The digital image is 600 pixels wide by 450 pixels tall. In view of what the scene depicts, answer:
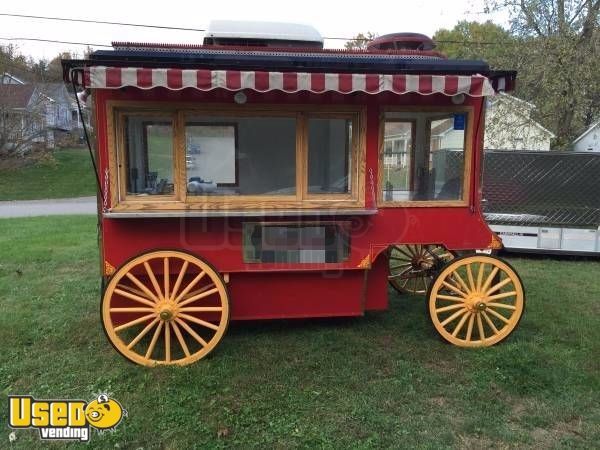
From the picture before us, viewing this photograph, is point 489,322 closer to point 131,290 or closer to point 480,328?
point 480,328

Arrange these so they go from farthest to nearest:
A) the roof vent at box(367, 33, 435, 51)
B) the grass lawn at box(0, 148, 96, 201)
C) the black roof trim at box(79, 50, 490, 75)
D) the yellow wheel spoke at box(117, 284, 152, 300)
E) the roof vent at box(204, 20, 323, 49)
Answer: the grass lawn at box(0, 148, 96, 201) → the roof vent at box(367, 33, 435, 51) → the roof vent at box(204, 20, 323, 49) → the yellow wheel spoke at box(117, 284, 152, 300) → the black roof trim at box(79, 50, 490, 75)

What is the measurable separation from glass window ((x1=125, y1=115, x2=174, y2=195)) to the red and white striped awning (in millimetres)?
535

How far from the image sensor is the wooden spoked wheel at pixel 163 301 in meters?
3.72

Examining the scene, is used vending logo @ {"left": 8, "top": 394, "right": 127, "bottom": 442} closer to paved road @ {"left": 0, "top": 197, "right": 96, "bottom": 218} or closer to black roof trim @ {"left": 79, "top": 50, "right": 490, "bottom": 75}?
black roof trim @ {"left": 79, "top": 50, "right": 490, "bottom": 75}

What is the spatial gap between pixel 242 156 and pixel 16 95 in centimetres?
2562

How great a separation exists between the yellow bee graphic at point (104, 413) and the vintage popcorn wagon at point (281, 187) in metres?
0.52

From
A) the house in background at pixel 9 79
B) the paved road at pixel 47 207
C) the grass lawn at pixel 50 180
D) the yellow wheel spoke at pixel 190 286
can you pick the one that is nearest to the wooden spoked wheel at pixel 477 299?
the yellow wheel spoke at pixel 190 286

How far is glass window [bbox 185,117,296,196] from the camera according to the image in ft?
12.9

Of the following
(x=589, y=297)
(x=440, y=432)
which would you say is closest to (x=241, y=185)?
(x=440, y=432)

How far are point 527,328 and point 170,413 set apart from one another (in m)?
3.26

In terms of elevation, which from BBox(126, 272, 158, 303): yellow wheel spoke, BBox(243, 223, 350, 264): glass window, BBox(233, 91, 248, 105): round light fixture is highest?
BBox(233, 91, 248, 105): round light fixture

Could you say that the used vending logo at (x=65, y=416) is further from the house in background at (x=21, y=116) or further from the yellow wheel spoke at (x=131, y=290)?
the house in background at (x=21, y=116)

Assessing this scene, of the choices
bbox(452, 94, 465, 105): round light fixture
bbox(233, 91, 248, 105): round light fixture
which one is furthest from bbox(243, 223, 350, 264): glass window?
bbox(452, 94, 465, 105): round light fixture

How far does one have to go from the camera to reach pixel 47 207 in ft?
55.4
